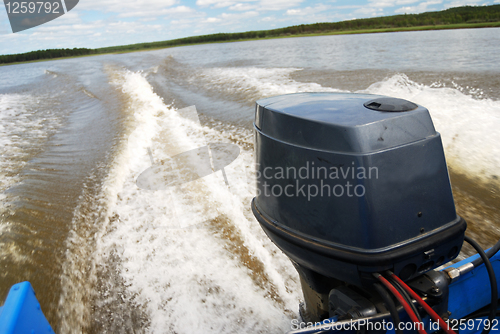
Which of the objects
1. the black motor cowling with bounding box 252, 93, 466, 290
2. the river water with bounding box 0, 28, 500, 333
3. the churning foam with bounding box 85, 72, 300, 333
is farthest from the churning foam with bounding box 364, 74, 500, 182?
the black motor cowling with bounding box 252, 93, 466, 290

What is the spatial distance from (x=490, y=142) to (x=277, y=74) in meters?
4.63

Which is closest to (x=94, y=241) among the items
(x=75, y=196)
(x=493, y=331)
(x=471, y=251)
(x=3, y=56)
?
(x=75, y=196)

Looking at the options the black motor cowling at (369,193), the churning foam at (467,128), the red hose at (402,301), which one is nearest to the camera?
the red hose at (402,301)

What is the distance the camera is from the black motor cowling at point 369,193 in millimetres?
788

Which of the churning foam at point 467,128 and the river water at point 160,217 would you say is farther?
the churning foam at point 467,128

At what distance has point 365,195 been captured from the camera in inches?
31.2

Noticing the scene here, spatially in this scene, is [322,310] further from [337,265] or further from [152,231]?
[152,231]

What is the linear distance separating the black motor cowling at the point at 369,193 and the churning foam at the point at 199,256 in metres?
0.60

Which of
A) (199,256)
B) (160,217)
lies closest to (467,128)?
(199,256)

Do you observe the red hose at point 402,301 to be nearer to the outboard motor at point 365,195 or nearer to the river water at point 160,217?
the outboard motor at point 365,195

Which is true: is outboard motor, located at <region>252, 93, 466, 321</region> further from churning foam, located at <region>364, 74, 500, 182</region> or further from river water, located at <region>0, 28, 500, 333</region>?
churning foam, located at <region>364, 74, 500, 182</region>

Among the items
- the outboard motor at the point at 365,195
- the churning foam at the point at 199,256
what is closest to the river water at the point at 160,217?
the churning foam at the point at 199,256

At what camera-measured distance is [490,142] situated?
2504mm

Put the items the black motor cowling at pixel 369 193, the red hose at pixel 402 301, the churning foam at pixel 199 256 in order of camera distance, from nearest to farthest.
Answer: the red hose at pixel 402 301 < the black motor cowling at pixel 369 193 < the churning foam at pixel 199 256
